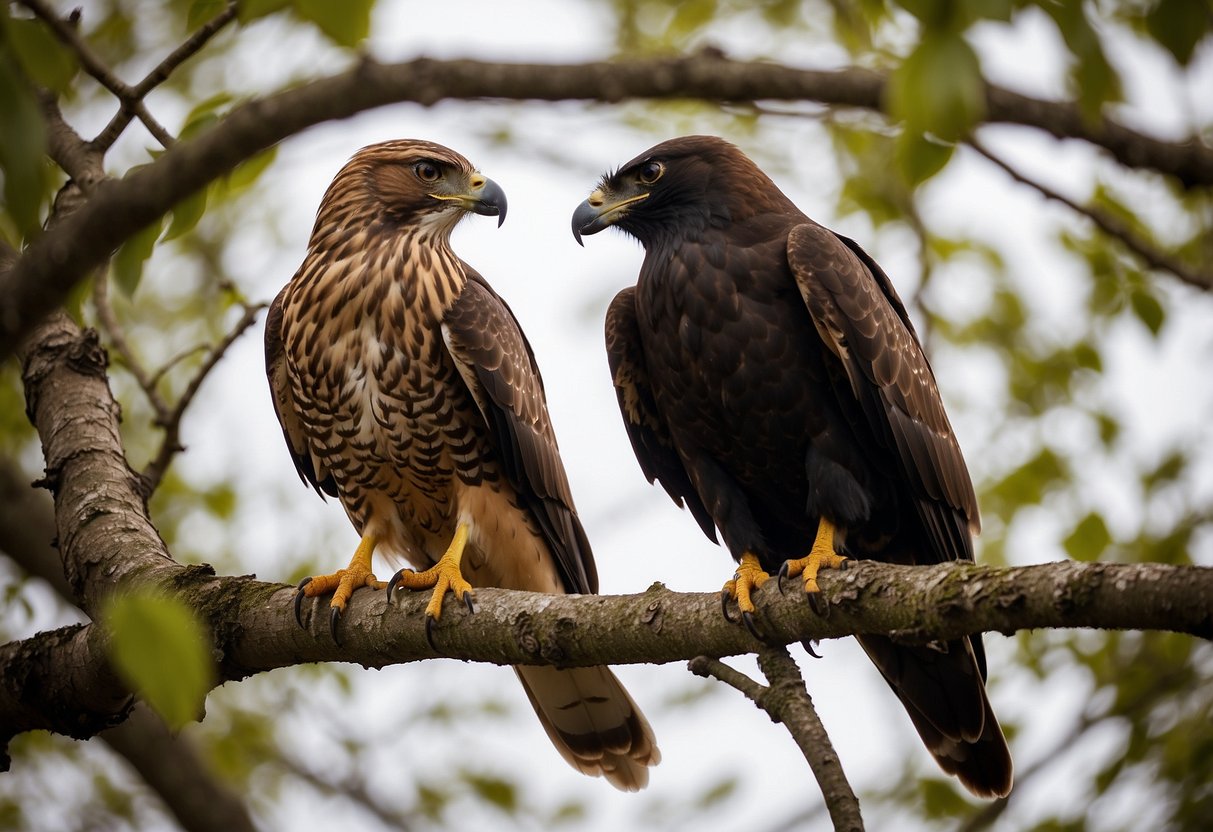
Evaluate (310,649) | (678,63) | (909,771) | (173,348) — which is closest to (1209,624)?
(678,63)

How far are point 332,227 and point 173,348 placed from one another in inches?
158

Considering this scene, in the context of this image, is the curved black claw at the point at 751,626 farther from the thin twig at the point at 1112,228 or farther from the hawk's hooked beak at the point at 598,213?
the hawk's hooked beak at the point at 598,213

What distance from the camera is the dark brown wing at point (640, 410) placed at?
558 cm

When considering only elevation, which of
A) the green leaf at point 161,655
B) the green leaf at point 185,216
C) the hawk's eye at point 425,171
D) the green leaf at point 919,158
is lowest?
the green leaf at point 161,655

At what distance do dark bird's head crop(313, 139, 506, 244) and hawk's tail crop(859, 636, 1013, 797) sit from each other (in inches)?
106

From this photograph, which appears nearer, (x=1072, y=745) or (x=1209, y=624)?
(x=1209, y=624)

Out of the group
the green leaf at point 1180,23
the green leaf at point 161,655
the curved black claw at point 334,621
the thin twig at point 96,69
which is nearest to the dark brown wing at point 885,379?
the curved black claw at point 334,621

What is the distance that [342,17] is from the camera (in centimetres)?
198

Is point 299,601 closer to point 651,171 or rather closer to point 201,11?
point 201,11

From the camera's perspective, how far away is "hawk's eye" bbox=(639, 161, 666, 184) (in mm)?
5806

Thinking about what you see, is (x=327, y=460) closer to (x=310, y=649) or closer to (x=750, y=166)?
(x=310, y=649)

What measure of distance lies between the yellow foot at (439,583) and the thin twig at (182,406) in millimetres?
1142

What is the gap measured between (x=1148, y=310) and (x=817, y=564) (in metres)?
2.47

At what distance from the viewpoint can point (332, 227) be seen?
5793 mm
